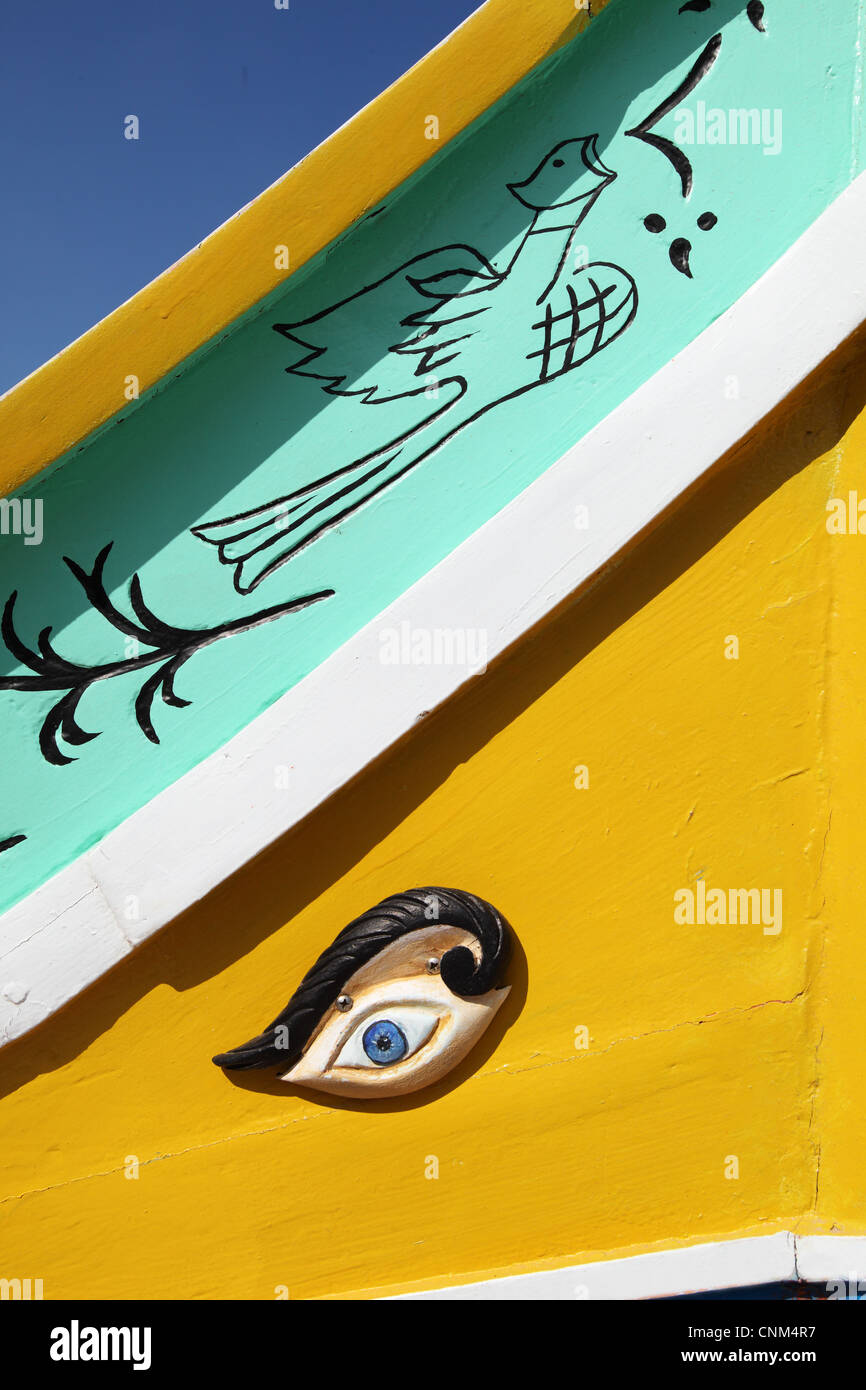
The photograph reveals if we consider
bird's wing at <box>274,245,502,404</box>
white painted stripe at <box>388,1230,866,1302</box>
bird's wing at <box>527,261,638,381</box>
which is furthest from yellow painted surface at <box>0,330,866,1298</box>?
bird's wing at <box>274,245,502,404</box>

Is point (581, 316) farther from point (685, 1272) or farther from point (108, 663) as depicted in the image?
Result: point (685, 1272)

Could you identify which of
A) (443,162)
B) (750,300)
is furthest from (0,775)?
(750,300)

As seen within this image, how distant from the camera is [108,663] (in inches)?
52.5

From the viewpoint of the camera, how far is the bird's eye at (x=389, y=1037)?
125 cm

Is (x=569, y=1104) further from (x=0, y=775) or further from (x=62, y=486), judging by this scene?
(x=62, y=486)

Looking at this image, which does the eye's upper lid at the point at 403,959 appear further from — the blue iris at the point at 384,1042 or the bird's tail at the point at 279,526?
the bird's tail at the point at 279,526

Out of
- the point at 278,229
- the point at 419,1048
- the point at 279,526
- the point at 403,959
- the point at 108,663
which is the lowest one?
the point at 419,1048

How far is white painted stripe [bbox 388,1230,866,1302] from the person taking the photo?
1.21 meters

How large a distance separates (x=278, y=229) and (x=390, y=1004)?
97 centimetres

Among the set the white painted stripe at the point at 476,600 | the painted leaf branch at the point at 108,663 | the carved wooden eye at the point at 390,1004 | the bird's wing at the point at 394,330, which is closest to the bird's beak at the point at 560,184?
the bird's wing at the point at 394,330

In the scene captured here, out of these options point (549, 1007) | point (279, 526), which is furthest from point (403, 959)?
point (279, 526)

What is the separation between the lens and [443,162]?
1342 millimetres

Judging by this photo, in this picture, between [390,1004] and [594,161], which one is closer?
[390,1004]

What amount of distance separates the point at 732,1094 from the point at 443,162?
1.22 metres
